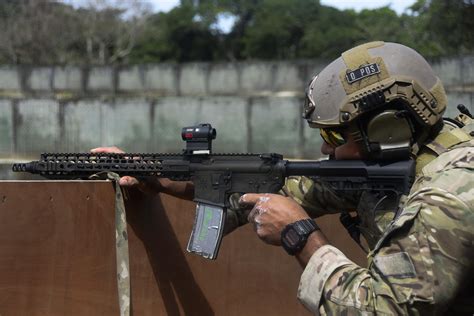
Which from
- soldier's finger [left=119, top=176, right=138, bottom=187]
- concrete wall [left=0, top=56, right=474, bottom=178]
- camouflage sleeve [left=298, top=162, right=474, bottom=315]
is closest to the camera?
camouflage sleeve [left=298, top=162, right=474, bottom=315]

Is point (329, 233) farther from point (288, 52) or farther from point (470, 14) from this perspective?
point (288, 52)

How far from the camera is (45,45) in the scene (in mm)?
37000

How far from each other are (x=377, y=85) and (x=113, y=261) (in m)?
1.47

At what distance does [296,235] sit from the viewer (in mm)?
1922

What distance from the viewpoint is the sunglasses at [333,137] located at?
7.64 ft

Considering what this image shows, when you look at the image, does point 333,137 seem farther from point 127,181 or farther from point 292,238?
point 127,181

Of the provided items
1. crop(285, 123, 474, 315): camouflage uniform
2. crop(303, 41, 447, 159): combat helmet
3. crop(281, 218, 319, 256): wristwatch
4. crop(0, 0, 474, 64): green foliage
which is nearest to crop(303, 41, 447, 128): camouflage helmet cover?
crop(303, 41, 447, 159): combat helmet

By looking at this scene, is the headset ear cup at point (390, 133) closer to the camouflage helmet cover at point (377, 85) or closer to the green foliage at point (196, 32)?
Answer: the camouflage helmet cover at point (377, 85)

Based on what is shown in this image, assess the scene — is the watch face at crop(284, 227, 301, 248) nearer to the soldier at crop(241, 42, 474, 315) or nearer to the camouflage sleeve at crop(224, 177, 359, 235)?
the soldier at crop(241, 42, 474, 315)

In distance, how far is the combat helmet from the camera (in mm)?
2146

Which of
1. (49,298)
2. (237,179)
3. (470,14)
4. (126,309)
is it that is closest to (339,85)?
(237,179)

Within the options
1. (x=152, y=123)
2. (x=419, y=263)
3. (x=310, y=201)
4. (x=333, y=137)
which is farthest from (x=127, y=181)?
(x=152, y=123)

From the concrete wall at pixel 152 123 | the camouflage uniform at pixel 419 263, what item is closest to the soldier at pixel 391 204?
the camouflage uniform at pixel 419 263

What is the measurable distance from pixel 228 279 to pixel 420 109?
4.53 ft
